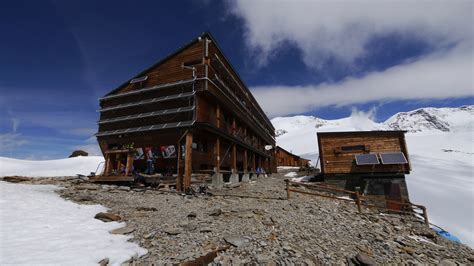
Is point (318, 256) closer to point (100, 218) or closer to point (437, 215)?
point (100, 218)

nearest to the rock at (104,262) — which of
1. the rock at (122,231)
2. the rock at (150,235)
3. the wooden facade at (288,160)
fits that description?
the rock at (150,235)

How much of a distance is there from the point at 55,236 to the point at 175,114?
14.3 m

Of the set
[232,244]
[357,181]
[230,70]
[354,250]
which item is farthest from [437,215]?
[232,244]

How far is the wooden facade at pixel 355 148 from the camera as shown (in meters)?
25.0

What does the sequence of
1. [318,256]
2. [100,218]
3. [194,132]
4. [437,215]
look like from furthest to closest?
[437,215], [194,132], [100,218], [318,256]

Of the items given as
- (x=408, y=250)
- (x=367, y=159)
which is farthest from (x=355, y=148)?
(x=408, y=250)

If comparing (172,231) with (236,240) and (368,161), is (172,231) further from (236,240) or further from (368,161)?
(368,161)

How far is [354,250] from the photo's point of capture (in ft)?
25.7

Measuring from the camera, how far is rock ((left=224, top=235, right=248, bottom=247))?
6.34 meters

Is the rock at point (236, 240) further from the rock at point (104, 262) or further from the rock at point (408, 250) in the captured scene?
the rock at point (408, 250)

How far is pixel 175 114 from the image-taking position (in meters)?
19.3

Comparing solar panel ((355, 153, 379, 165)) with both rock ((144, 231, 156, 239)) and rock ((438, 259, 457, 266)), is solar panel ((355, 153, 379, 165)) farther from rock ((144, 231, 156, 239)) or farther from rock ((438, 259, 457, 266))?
rock ((144, 231, 156, 239))

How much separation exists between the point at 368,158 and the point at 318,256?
71.1ft

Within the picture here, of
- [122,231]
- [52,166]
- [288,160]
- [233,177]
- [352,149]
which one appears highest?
[288,160]
